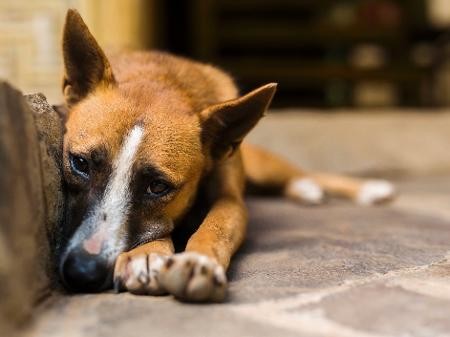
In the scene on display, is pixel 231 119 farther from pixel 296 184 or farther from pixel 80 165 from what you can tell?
pixel 296 184

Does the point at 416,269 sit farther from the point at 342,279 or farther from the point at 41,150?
the point at 41,150

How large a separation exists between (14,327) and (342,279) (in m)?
0.88

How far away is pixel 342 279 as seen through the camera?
1721 mm

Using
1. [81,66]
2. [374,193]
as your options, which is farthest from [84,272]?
[374,193]

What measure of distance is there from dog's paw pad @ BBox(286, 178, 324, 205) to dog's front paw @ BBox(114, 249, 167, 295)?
1818mm

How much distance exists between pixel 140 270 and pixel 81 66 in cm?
80

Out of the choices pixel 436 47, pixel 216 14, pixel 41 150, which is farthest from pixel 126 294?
pixel 436 47

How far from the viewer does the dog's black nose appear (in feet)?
5.26

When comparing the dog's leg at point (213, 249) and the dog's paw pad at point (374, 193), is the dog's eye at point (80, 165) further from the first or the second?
the dog's paw pad at point (374, 193)

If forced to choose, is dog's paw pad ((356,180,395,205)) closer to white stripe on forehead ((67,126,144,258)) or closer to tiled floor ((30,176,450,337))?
tiled floor ((30,176,450,337))

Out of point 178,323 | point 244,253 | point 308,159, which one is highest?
point 178,323

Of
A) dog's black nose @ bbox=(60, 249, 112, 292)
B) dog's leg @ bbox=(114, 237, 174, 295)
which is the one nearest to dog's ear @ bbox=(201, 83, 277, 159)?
dog's leg @ bbox=(114, 237, 174, 295)

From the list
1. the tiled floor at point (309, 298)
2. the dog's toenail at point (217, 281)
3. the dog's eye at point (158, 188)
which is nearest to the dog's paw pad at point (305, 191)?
the tiled floor at point (309, 298)

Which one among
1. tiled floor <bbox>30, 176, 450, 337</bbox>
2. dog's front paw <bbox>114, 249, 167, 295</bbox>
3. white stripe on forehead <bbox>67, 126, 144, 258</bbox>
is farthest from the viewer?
white stripe on forehead <bbox>67, 126, 144, 258</bbox>
